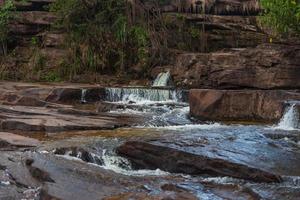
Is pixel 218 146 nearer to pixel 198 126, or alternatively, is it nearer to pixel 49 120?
pixel 198 126

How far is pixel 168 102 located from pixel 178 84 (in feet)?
8.97

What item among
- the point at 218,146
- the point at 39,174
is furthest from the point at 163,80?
the point at 39,174

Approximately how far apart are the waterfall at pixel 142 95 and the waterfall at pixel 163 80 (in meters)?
2.13

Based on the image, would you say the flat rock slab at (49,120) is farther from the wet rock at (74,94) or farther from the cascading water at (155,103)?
the wet rock at (74,94)

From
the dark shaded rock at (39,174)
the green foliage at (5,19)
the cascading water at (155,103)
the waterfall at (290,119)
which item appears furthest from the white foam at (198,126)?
the green foliage at (5,19)

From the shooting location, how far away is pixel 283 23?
674 inches

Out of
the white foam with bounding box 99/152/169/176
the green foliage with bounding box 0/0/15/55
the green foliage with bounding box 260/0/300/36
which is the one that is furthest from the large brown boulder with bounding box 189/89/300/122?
the green foliage with bounding box 0/0/15/55

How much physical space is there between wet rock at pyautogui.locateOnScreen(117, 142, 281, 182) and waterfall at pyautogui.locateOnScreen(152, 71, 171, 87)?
960cm

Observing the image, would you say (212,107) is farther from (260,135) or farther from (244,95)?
(260,135)

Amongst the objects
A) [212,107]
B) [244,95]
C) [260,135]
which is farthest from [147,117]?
[260,135]

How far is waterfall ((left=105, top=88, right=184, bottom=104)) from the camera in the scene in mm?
16797

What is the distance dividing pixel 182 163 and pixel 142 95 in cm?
826

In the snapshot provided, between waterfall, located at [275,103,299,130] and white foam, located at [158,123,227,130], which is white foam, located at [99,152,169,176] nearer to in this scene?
white foam, located at [158,123,227,130]

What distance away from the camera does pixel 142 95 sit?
669 inches
